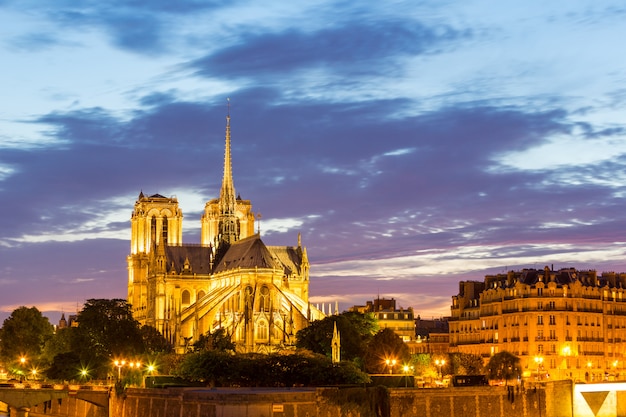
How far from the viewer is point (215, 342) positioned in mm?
125125

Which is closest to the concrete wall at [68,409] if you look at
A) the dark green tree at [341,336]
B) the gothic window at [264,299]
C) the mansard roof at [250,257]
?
the dark green tree at [341,336]

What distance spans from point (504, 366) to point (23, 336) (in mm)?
56290

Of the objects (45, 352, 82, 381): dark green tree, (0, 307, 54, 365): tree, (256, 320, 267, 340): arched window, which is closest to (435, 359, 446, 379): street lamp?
(256, 320, 267, 340): arched window

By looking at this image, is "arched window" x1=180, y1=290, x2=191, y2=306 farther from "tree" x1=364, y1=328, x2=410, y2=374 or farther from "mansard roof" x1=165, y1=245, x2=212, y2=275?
"tree" x1=364, y1=328, x2=410, y2=374

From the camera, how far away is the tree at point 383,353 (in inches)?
4508

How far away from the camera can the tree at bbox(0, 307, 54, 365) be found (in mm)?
138125

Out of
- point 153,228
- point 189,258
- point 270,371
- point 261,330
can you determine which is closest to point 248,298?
point 261,330

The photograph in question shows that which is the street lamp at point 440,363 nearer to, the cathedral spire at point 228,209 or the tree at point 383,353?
the tree at point 383,353

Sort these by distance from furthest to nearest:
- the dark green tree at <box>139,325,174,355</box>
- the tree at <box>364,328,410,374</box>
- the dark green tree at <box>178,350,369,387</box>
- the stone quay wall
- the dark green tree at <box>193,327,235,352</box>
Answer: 1. the dark green tree at <box>139,325,174,355</box>
2. the dark green tree at <box>193,327,235,352</box>
3. the tree at <box>364,328,410,374</box>
4. the dark green tree at <box>178,350,369,387</box>
5. the stone quay wall

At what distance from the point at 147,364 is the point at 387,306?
206ft

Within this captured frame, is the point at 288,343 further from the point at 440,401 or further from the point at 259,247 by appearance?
the point at 440,401

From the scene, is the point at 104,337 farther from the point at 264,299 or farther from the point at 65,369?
the point at 264,299

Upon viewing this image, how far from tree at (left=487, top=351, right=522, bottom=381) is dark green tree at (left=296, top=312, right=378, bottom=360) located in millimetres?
13114

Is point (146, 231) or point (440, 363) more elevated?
point (146, 231)
